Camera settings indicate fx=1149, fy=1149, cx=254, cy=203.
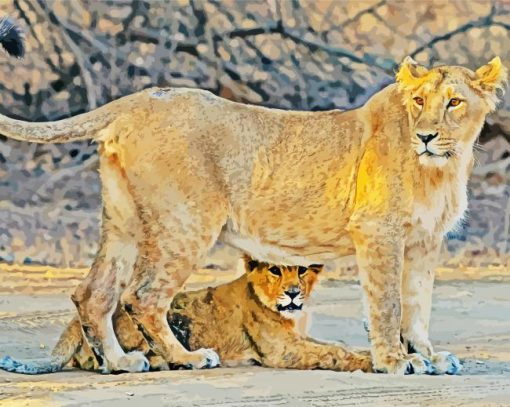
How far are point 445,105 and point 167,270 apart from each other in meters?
1.52

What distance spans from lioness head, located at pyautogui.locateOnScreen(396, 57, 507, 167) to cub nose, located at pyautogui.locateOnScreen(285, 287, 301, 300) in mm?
911

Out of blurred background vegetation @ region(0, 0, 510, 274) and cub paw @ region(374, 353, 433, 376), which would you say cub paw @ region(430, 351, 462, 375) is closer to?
cub paw @ region(374, 353, 433, 376)

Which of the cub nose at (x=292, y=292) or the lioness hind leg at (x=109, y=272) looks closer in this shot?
the lioness hind leg at (x=109, y=272)

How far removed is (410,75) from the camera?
5.55 metres

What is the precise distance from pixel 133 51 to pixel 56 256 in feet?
8.71

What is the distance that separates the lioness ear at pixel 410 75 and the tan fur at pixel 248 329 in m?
1.03

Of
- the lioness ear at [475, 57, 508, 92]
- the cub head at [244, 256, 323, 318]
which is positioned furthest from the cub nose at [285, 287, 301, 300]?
the lioness ear at [475, 57, 508, 92]

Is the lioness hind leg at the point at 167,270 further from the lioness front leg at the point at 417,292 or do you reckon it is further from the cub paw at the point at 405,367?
the lioness front leg at the point at 417,292

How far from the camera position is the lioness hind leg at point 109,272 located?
5398mm

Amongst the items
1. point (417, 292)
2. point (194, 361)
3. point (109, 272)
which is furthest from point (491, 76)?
point (109, 272)

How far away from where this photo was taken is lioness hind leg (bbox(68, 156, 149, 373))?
5.40 m

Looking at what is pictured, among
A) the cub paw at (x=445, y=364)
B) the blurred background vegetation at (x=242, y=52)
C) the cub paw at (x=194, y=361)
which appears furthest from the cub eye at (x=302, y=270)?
the blurred background vegetation at (x=242, y=52)

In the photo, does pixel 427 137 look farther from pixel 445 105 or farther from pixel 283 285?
pixel 283 285

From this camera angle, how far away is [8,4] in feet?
36.8
